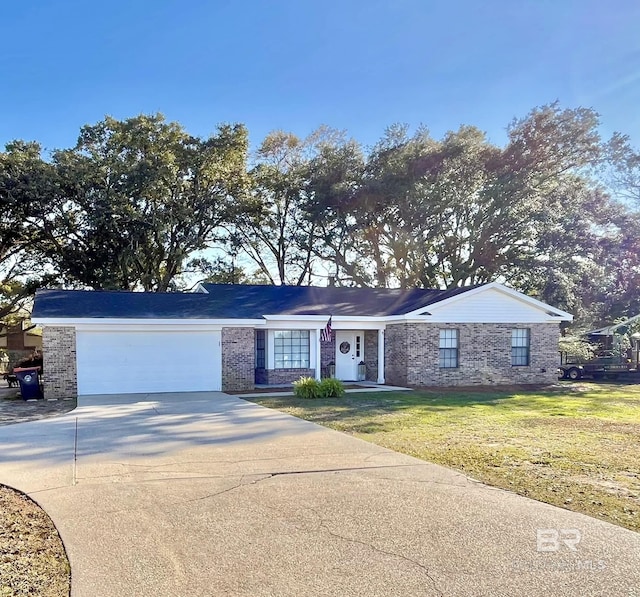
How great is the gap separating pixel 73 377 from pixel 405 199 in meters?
19.7

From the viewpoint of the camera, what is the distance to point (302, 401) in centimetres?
1412

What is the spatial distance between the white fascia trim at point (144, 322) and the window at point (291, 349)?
1738 millimetres

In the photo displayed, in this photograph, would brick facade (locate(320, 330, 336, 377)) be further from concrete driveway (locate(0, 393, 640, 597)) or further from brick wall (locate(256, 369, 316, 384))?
concrete driveway (locate(0, 393, 640, 597))

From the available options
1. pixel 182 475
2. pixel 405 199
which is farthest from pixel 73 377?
pixel 405 199

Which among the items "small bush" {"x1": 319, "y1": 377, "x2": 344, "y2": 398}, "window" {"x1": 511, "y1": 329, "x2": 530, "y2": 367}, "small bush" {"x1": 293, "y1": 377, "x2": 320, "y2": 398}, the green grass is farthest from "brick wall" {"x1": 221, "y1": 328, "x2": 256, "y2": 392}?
"window" {"x1": 511, "y1": 329, "x2": 530, "y2": 367}

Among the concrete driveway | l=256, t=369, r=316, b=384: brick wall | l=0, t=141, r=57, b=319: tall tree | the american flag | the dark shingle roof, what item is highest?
l=0, t=141, r=57, b=319: tall tree

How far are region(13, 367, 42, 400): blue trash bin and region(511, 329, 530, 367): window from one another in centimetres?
1581

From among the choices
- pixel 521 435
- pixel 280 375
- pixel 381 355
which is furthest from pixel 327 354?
pixel 521 435

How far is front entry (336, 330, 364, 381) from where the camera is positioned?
20359 millimetres

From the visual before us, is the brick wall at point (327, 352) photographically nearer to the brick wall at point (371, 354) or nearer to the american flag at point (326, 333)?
the american flag at point (326, 333)

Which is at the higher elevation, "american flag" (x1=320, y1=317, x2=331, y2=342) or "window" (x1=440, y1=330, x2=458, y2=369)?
"american flag" (x1=320, y1=317, x2=331, y2=342)

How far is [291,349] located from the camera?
1917cm

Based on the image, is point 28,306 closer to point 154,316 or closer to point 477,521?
point 154,316

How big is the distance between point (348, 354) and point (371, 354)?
35.4 inches
